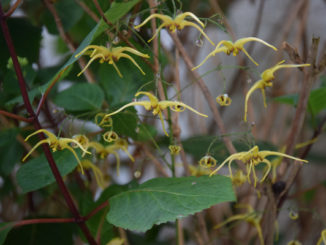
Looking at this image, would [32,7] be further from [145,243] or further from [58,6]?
[145,243]

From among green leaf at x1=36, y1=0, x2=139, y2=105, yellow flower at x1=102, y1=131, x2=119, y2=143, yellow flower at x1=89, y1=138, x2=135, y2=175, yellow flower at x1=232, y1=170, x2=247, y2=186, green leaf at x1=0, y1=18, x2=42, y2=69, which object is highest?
green leaf at x1=36, y1=0, x2=139, y2=105

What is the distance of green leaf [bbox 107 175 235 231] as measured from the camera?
420mm

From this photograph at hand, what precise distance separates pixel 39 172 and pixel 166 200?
18 centimetres

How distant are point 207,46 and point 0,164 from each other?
108cm

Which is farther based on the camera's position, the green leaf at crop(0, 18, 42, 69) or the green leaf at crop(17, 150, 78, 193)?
the green leaf at crop(0, 18, 42, 69)

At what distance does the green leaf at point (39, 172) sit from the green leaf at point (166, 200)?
3.0 inches

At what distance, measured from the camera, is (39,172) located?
54 cm

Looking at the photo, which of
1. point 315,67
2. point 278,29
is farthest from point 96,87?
point 278,29

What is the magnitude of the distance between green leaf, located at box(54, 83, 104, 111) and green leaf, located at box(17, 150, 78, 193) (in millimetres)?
111

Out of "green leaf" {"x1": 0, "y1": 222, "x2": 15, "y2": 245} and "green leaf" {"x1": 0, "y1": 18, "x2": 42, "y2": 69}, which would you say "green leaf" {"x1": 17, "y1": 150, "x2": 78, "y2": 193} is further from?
"green leaf" {"x1": 0, "y1": 18, "x2": 42, "y2": 69}

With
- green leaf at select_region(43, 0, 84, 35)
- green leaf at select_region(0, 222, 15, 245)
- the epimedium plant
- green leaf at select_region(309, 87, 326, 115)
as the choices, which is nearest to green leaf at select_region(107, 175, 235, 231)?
the epimedium plant

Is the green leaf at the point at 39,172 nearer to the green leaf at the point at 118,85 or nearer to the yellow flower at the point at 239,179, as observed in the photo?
the green leaf at the point at 118,85

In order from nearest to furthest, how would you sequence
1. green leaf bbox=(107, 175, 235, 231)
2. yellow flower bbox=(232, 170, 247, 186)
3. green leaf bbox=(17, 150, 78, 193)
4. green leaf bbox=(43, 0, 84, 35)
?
green leaf bbox=(107, 175, 235, 231), green leaf bbox=(17, 150, 78, 193), yellow flower bbox=(232, 170, 247, 186), green leaf bbox=(43, 0, 84, 35)

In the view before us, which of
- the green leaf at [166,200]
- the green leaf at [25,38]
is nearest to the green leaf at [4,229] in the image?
the green leaf at [166,200]
